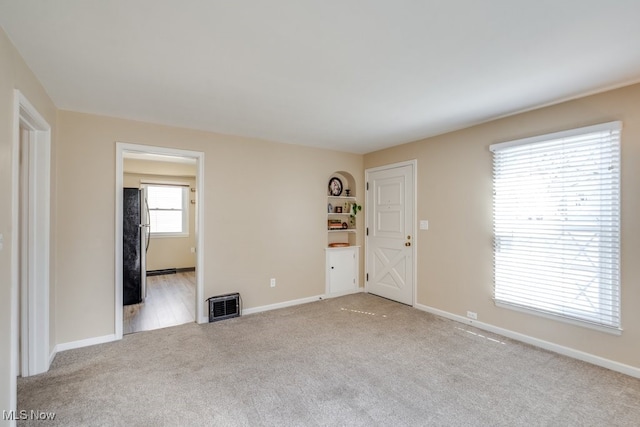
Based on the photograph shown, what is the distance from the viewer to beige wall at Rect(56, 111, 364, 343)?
3008 millimetres

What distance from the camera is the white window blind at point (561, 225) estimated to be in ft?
8.34

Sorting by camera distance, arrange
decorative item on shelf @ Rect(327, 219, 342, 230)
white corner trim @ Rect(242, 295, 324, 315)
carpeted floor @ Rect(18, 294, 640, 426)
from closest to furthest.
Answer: carpeted floor @ Rect(18, 294, 640, 426) < white corner trim @ Rect(242, 295, 324, 315) < decorative item on shelf @ Rect(327, 219, 342, 230)

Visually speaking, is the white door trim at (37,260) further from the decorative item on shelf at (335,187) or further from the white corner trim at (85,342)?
the decorative item on shelf at (335,187)

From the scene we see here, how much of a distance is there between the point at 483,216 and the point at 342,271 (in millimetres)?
2375

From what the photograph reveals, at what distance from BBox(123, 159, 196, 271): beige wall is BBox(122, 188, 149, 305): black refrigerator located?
205 cm

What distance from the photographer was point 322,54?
78.2 inches

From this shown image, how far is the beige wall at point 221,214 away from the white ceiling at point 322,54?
17.2 inches

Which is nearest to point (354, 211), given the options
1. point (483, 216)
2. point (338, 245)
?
point (338, 245)

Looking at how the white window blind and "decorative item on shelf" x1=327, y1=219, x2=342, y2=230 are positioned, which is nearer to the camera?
the white window blind

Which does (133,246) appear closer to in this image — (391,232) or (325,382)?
(325,382)

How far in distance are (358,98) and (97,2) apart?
1968 mm

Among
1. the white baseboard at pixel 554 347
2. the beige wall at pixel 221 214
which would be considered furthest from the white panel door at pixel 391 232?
the white baseboard at pixel 554 347

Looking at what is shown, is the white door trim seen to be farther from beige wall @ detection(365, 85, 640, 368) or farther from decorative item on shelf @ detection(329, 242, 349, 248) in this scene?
beige wall @ detection(365, 85, 640, 368)

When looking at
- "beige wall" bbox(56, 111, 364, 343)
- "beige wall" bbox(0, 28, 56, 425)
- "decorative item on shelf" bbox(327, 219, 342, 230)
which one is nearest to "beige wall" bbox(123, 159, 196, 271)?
"beige wall" bbox(56, 111, 364, 343)
